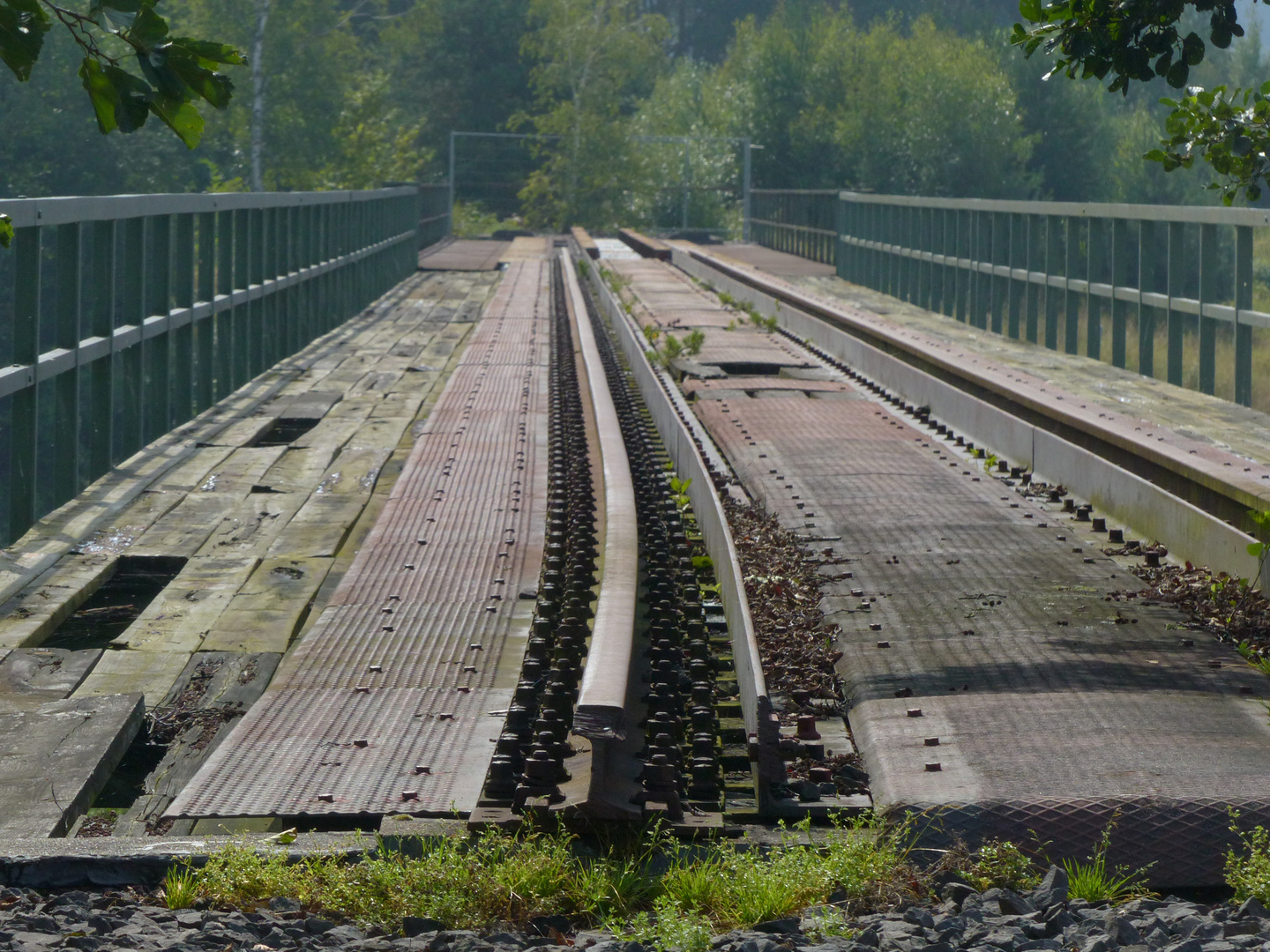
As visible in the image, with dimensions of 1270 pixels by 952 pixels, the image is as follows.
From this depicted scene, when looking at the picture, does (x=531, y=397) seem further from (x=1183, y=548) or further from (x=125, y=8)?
(x=125, y=8)

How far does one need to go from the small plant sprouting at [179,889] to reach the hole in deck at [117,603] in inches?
85.7

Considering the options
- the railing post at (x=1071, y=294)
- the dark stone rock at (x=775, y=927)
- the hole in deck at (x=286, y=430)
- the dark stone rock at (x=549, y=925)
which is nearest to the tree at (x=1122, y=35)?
the dark stone rock at (x=775, y=927)

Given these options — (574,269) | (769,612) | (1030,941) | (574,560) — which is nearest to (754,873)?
(1030,941)

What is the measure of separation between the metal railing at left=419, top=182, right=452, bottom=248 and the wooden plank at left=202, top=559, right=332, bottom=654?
2760cm

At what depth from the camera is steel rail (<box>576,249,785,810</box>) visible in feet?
12.5

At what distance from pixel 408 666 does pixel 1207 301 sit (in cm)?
900

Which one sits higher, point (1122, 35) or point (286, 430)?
point (1122, 35)

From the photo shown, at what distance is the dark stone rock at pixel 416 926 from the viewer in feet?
10.3

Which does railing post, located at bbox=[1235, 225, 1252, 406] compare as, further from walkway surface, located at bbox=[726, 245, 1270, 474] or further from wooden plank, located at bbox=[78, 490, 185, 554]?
wooden plank, located at bbox=[78, 490, 185, 554]

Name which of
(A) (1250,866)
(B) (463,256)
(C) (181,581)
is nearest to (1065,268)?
(C) (181,581)

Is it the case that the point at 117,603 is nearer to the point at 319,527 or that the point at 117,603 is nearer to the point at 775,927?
the point at 319,527

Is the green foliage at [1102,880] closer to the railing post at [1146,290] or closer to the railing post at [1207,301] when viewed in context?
the railing post at [1207,301]

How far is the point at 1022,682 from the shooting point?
4.57m

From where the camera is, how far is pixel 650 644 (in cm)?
510
